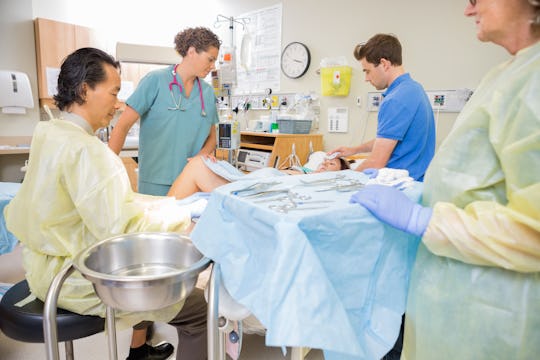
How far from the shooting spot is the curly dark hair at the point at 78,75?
4.17 ft

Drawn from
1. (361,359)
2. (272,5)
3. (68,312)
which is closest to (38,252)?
(68,312)

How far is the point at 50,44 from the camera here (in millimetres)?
3717

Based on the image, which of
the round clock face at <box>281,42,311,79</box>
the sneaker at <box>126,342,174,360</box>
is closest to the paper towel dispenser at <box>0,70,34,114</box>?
the round clock face at <box>281,42,311,79</box>

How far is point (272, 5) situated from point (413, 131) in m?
2.43

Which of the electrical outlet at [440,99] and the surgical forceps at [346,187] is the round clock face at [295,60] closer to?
the electrical outlet at [440,99]

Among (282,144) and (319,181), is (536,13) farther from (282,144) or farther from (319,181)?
(282,144)

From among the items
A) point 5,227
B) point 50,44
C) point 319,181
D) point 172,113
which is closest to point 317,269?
point 319,181

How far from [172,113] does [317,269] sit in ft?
5.37

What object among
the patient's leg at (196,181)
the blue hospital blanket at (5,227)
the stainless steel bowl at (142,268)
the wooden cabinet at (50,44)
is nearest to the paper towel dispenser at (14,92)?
the wooden cabinet at (50,44)

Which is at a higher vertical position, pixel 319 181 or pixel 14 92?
pixel 14 92

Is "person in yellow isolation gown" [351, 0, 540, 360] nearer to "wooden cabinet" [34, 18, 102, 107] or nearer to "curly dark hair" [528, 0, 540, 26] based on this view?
"curly dark hair" [528, 0, 540, 26]

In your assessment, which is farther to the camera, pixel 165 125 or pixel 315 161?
pixel 315 161

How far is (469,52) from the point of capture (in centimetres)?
236

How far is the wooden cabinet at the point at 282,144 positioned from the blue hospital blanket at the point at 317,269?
204cm
